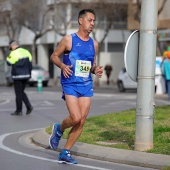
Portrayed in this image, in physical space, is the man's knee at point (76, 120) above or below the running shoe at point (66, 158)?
above

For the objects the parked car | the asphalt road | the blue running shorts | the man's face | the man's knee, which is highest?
the man's face

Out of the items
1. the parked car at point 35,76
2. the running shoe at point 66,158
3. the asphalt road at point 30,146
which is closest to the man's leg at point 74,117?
the running shoe at point 66,158

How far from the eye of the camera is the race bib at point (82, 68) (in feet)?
30.0

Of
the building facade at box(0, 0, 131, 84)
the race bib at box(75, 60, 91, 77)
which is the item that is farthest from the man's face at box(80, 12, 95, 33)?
the building facade at box(0, 0, 131, 84)

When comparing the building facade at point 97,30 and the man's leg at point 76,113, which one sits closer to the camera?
the man's leg at point 76,113

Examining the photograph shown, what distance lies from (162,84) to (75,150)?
18318 millimetres

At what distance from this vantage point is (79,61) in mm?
9172

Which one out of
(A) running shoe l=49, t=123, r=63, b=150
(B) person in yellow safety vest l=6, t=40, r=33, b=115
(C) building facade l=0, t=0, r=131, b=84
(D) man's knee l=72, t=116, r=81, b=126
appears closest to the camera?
(D) man's knee l=72, t=116, r=81, b=126

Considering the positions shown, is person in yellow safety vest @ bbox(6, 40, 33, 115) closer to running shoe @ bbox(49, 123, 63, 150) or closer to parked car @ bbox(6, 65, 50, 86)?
running shoe @ bbox(49, 123, 63, 150)

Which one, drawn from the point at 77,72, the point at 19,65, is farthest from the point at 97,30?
the point at 77,72

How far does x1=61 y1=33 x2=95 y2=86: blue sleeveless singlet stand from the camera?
9156 mm

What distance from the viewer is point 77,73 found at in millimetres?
9164

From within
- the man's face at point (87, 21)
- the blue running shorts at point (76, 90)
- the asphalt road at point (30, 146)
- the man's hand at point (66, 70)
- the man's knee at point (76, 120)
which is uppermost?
the man's face at point (87, 21)

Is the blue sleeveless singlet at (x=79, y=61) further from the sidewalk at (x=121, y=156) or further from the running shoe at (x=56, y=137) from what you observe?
the sidewalk at (x=121, y=156)
